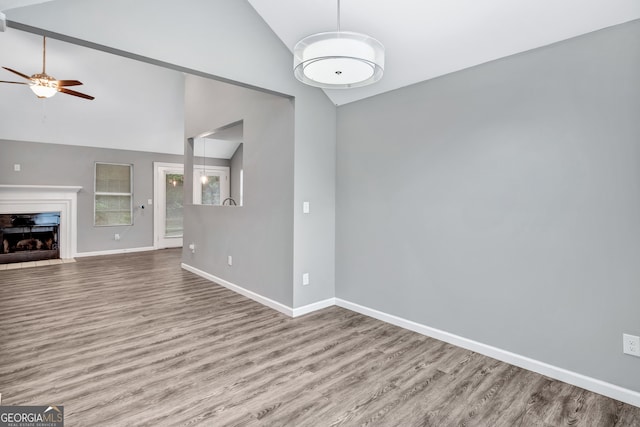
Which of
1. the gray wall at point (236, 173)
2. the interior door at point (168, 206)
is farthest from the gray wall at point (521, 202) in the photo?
the interior door at point (168, 206)

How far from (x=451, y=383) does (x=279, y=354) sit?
129 cm

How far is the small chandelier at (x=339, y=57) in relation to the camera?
5.93ft

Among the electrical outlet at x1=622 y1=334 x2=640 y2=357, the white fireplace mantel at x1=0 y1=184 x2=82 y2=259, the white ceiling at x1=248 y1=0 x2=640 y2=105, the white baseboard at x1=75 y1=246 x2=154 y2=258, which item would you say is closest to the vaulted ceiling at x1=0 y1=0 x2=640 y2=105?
the white ceiling at x1=248 y1=0 x2=640 y2=105

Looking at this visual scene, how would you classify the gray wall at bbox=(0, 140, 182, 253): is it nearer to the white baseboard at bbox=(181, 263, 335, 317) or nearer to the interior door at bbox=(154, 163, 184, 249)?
the interior door at bbox=(154, 163, 184, 249)

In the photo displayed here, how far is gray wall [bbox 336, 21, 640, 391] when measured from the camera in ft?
6.85

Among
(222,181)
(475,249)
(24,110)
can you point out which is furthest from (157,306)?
(222,181)

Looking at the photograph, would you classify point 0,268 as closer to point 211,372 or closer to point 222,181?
point 222,181

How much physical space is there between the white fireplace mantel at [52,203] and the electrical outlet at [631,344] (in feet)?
26.9

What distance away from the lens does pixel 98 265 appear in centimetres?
613

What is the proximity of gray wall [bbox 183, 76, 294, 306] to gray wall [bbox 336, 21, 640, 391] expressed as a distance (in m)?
0.90

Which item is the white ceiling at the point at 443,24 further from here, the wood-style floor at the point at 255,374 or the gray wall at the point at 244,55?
the wood-style floor at the point at 255,374

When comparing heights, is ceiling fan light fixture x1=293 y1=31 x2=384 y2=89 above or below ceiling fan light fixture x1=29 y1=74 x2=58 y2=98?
below

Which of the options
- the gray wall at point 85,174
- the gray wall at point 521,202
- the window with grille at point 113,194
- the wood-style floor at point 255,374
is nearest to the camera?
the wood-style floor at point 255,374

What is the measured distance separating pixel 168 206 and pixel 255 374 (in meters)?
6.82
